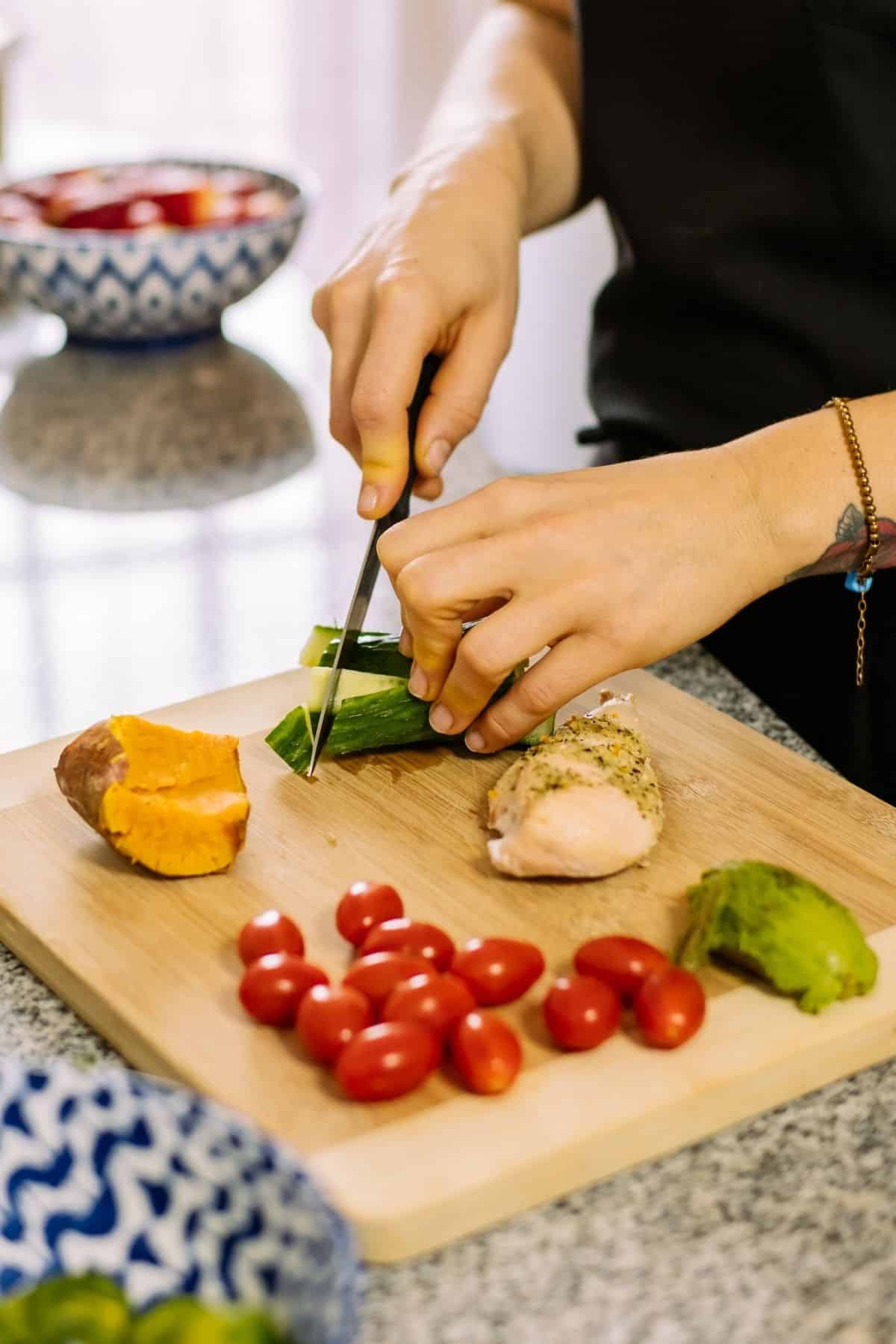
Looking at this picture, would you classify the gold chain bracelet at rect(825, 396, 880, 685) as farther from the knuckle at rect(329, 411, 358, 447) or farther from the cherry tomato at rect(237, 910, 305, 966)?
the cherry tomato at rect(237, 910, 305, 966)

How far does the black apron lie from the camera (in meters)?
2.09

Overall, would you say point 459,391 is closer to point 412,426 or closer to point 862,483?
point 412,426

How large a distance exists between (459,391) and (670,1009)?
1.01 metres

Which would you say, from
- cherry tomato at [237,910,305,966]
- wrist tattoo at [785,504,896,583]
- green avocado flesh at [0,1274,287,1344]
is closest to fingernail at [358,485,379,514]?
wrist tattoo at [785,504,896,583]

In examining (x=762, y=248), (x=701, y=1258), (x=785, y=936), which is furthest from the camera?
(x=762, y=248)

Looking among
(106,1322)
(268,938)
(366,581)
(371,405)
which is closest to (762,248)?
(371,405)

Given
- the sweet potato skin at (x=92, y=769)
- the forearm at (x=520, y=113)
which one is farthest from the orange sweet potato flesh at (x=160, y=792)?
the forearm at (x=520, y=113)

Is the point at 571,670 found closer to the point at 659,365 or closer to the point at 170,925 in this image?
the point at 170,925

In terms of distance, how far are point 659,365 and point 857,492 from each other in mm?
673

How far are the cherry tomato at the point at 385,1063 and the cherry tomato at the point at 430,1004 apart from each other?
3 centimetres

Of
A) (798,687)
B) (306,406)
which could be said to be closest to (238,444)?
(306,406)

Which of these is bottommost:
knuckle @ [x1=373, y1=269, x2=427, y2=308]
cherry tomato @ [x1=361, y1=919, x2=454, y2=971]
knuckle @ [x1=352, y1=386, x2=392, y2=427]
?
cherry tomato @ [x1=361, y1=919, x2=454, y2=971]

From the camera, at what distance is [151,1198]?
1.06 m

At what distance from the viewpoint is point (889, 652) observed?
2.10m
